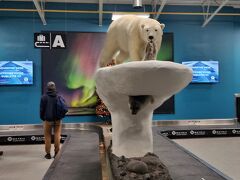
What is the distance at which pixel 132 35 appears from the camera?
9.82 ft

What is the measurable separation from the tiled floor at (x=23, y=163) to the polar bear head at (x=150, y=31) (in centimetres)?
326

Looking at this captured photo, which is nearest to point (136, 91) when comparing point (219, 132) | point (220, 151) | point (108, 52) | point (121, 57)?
point (121, 57)

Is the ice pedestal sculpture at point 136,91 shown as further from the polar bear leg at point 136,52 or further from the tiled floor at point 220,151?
the tiled floor at point 220,151

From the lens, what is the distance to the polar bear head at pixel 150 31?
9.15 ft

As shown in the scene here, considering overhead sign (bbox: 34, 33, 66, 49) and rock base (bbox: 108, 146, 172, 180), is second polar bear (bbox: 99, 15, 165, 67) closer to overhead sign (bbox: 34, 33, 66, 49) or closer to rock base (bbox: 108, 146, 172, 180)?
rock base (bbox: 108, 146, 172, 180)

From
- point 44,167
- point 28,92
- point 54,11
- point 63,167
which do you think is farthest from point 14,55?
point 63,167

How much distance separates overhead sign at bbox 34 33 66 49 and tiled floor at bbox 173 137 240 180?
374 centimetres

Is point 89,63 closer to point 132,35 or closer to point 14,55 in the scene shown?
point 14,55

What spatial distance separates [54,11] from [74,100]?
3052 mm

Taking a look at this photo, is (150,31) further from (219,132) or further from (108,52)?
(219,132)

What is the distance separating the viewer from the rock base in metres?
2.60

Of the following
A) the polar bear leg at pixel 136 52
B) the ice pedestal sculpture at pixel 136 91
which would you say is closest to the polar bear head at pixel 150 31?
the polar bear leg at pixel 136 52

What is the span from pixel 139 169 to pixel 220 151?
4.59 metres

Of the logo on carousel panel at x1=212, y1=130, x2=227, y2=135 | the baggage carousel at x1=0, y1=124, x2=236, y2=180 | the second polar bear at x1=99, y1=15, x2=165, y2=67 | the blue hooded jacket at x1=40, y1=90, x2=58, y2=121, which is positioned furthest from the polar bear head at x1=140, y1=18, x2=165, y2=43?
the logo on carousel panel at x1=212, y1=130, x2=227, y2=135
